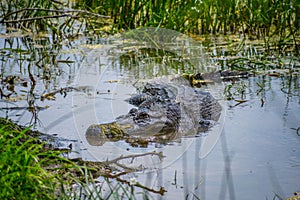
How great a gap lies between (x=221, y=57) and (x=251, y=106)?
2.31 meters

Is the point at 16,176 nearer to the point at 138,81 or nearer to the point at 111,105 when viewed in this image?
the point at 111,105

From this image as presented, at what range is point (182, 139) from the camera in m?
5.48

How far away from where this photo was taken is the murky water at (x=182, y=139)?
14.2 ft

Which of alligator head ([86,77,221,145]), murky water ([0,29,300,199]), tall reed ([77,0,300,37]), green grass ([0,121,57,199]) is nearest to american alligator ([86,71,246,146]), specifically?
alligator head ([86,77,221,145])

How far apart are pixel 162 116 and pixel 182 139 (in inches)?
13.7

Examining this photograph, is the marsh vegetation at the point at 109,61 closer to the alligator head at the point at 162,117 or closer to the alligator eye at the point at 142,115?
the alligator head at the point at 162,117

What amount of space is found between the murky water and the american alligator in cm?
13

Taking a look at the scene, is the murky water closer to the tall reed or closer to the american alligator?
the american alligator

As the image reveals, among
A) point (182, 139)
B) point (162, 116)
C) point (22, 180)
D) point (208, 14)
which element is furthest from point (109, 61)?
point (22, 180)

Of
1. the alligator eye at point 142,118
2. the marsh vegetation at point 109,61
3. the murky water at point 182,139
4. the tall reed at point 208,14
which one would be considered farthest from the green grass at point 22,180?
the tall reed at point 208,14

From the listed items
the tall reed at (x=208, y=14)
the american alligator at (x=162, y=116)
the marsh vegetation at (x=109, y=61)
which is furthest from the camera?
the tall reed at (x=208, y=14)

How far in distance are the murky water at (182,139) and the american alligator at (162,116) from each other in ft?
0.44

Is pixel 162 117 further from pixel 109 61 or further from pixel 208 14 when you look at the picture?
pixel 208 14

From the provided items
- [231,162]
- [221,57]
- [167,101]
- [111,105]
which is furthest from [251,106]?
[221,57]
